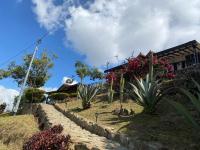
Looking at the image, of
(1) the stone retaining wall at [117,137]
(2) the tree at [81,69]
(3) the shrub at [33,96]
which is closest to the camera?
(1) the stone retaining wall at [117,137]

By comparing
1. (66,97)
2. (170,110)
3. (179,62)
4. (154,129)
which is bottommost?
(154,129)

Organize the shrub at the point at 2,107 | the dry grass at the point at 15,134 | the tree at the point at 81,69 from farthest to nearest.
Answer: the tree at the point at 81,69 → the shrub at the point at 2,107 → the dry grass at the point at 15,134

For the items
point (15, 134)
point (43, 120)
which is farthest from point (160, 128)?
point (43, 120)

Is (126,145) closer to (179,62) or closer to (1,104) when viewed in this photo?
(179,62)

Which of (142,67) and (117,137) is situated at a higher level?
(142,67)

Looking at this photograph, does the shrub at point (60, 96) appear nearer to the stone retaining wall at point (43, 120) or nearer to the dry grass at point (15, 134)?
the stone retaining wall at point (43, 120)

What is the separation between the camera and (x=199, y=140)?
25.2ft

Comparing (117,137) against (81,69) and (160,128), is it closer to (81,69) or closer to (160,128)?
(160,128)

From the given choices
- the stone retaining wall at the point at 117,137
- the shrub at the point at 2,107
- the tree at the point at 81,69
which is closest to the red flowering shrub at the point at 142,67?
the stone retaining wall at the point at 117,137

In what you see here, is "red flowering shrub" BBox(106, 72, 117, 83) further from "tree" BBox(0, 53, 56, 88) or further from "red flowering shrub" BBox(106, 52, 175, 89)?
"tree" BBox(0, 53, 56, 88)

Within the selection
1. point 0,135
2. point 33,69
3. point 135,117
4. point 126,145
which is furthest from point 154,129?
point 33,69

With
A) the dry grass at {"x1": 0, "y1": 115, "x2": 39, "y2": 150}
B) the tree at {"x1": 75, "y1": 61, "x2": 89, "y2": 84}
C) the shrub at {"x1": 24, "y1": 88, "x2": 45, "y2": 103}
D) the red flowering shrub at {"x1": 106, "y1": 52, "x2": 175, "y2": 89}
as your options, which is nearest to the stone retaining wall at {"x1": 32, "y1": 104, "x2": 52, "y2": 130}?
the dry grass at {"x1": 0, "y1": 115, "x2": 39, "y2": 150}

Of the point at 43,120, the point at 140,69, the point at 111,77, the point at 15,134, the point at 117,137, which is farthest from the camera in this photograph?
the point at 111,77

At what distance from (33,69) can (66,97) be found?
1440 centimetres
